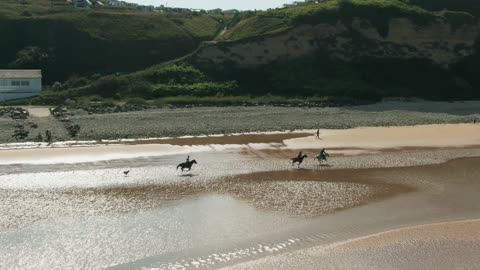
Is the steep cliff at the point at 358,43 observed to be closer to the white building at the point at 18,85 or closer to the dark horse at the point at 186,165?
the white building at the point at 18,85

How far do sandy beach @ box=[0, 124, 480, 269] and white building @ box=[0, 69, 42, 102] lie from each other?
26365 mm

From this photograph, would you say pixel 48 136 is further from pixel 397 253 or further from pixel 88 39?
pixel 88 39

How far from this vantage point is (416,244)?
20359 mm

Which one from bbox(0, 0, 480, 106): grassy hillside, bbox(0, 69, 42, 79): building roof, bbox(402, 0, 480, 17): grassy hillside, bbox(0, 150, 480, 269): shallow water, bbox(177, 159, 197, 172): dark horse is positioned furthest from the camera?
bbox(402, 0, 480, 17): grassy hillside

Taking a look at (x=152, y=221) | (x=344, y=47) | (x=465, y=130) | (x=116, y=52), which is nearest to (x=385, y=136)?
(x=465, y=130)

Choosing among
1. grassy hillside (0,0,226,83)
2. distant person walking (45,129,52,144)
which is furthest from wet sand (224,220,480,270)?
grassy hillside (0,0,226,83)

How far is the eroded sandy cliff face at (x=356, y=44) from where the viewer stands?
70750 mm

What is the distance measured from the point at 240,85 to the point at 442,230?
45866 mm

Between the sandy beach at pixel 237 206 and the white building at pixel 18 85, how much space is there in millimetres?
26365

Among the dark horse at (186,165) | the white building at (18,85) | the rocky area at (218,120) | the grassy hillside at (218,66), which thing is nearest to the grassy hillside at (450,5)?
the grassy hillside at (218,66)

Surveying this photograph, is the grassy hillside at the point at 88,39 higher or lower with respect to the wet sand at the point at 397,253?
higher

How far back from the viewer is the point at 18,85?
202 feet

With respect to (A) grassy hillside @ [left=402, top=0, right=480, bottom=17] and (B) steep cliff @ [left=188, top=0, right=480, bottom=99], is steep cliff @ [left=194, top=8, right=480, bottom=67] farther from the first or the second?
(A) grassy hillside @ [left=402, top=0, right=480, bottom=17]

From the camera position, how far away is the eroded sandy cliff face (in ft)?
232
